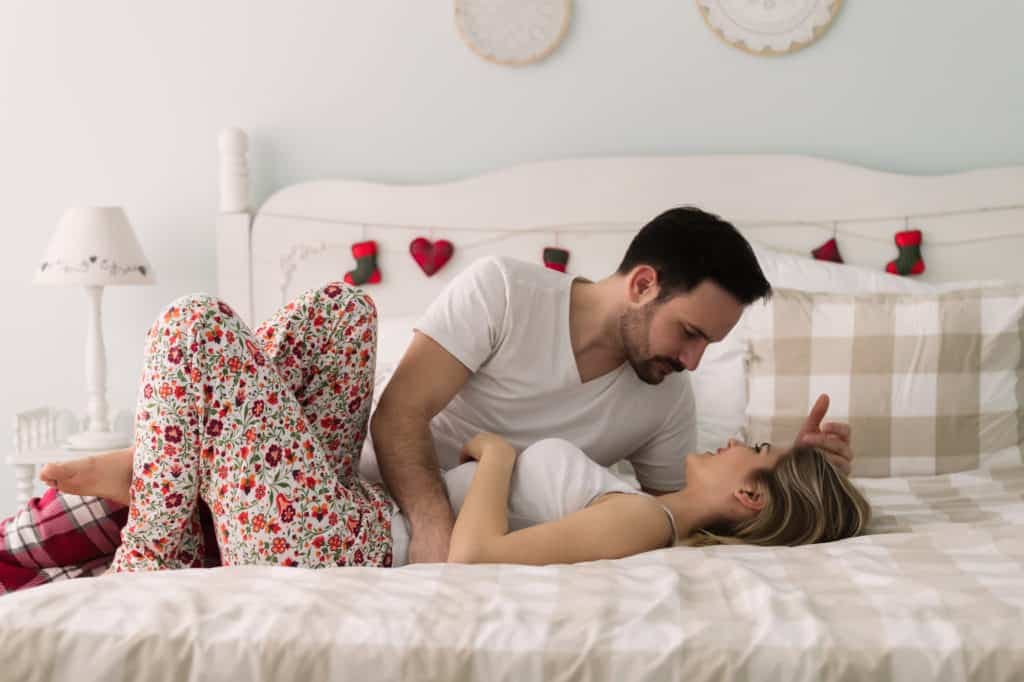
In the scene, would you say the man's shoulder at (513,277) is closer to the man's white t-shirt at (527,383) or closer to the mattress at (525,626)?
the man's white t-shirt at (527,383)

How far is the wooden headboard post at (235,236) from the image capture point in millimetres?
2834

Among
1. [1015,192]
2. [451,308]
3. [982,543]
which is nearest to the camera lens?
[982,543]

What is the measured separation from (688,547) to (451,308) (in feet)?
1.82

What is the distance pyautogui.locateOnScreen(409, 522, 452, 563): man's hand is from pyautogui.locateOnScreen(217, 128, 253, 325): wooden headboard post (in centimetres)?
142

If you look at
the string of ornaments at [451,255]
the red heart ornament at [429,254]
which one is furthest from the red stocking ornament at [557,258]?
the red heart ornament at [429,254]

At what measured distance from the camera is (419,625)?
109 cm

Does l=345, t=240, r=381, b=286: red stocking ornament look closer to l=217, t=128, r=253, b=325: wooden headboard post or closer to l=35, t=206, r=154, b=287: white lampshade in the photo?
l=217, t=128, r=253, b=325: wooden headboard post

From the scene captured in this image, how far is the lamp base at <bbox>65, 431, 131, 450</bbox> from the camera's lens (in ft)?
8.73

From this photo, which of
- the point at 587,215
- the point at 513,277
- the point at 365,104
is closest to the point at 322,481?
the point at 513,277

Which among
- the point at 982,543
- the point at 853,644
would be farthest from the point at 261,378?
the point at 982,543

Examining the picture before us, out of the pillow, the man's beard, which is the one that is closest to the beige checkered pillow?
the pillow

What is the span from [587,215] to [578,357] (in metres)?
0.94

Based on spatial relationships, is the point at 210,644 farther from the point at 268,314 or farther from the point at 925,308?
the point at 268,314

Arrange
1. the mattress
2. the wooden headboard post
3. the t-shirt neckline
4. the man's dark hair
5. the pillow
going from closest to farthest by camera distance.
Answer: the mattress → the man's dark hair → the t-shirt neckline → the pillow → the wooden headboard post
